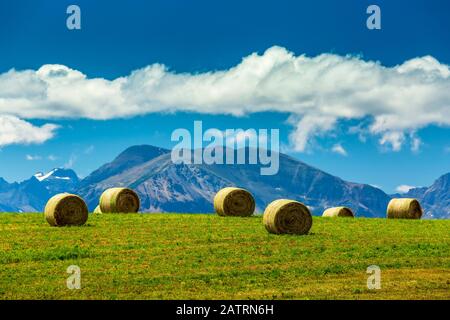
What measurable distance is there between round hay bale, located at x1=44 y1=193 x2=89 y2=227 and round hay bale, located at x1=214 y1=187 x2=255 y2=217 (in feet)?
39.4

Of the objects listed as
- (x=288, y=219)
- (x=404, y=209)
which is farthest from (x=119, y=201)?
(x=404, y=209)

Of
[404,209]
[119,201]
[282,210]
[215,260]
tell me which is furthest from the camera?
[404,209]

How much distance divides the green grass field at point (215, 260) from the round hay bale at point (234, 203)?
20.6 ft

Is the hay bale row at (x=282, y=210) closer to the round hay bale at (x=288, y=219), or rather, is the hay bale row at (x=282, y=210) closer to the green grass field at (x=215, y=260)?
the round hay bale at (x=288, y=219)

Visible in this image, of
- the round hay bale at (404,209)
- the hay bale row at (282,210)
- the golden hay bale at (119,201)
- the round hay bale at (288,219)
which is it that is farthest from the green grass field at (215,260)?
the round hay bale at (404,209)

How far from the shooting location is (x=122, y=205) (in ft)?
171

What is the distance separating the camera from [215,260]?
28.3 m

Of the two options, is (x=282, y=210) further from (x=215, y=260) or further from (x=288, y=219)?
(x=215, y=260)

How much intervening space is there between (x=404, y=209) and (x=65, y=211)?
29772mm

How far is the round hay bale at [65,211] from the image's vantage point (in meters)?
41.0
